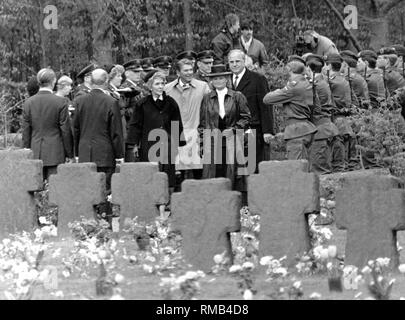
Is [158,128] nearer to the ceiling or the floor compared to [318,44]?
nearer to the floor

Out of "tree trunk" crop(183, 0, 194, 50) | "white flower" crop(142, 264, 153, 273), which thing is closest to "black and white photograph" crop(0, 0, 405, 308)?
"white flower" crop(142, 264, 153, 273)

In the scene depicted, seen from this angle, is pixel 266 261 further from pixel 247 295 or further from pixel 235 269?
pixel 247 295

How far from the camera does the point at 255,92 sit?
18.8 metres

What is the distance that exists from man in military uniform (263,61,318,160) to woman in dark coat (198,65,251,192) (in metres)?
0.42

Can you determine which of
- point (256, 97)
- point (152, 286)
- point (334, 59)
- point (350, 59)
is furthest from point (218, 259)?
point (350, 59)

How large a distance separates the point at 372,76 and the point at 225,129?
4677mm

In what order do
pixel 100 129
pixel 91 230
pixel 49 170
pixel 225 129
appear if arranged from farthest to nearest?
pixel 49 170 → pixel 225 129 → pixel 100 129 → pixel 91 230

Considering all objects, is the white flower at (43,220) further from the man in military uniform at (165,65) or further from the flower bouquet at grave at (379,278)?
the man in military uniform at (165,65)

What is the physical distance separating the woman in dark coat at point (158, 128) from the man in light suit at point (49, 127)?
92 centimetres

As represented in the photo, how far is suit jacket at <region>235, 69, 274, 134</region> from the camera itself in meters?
18.7

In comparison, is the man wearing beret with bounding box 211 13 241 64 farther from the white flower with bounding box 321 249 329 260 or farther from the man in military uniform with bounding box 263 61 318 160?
the white flower with bounding box 321 249 329 260

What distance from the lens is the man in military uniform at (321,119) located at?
775 inches

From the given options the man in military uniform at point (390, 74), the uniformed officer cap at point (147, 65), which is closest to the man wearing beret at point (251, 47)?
the man in military uniform at point (390, 74)

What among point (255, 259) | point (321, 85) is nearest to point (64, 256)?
point (255, 259)
